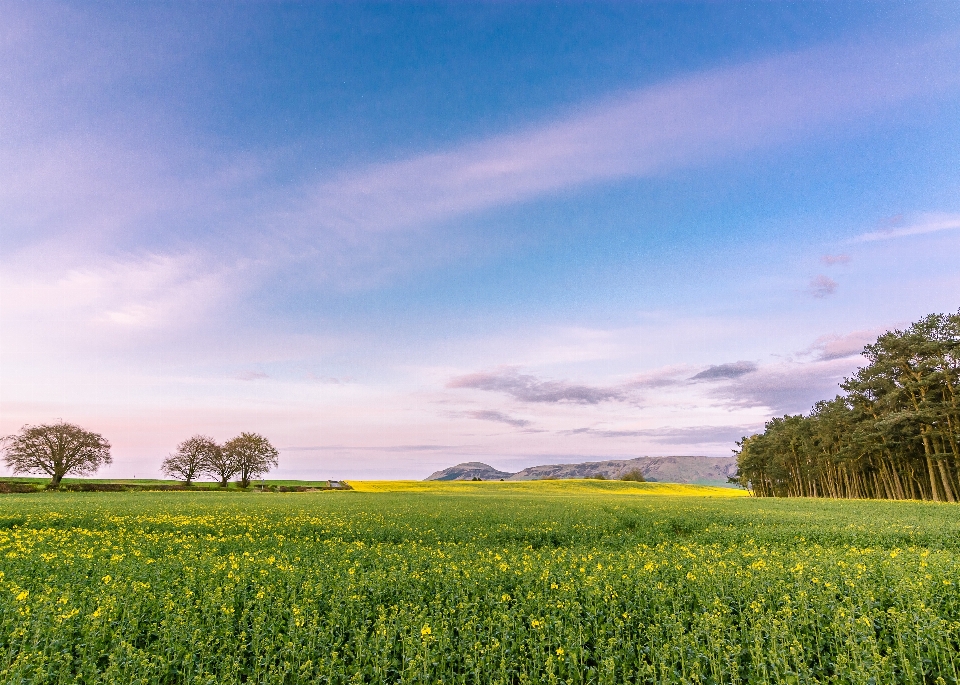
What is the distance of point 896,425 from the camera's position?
50031 mm

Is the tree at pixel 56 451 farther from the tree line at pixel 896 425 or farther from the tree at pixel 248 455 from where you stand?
the tree line at pixel 896 425

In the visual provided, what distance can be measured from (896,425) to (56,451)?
376 ft

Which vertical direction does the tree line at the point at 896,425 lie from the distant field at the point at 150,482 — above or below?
above

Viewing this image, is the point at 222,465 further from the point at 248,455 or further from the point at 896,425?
the point at 896,425

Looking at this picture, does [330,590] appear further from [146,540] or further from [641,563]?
[146,540]

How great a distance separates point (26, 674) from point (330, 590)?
4658 mm

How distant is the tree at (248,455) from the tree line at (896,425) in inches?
3796

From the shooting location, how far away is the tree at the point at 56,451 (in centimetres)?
7619

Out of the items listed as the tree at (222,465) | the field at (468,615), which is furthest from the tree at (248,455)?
the field at (468,615)

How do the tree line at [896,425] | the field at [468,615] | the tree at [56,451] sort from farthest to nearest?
the tree at [56,451] → the tree line at [896,425] → the field at [468,615]

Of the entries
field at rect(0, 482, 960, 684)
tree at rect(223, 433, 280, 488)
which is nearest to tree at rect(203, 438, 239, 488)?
tree at rect(223, 433, 280, 488)

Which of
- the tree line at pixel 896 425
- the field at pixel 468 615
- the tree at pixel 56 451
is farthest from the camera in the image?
the tree at pixel 56 451

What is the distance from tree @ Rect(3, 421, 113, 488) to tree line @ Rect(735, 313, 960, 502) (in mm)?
109646

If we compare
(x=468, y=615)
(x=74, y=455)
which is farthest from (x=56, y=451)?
(x=468, y=615)
